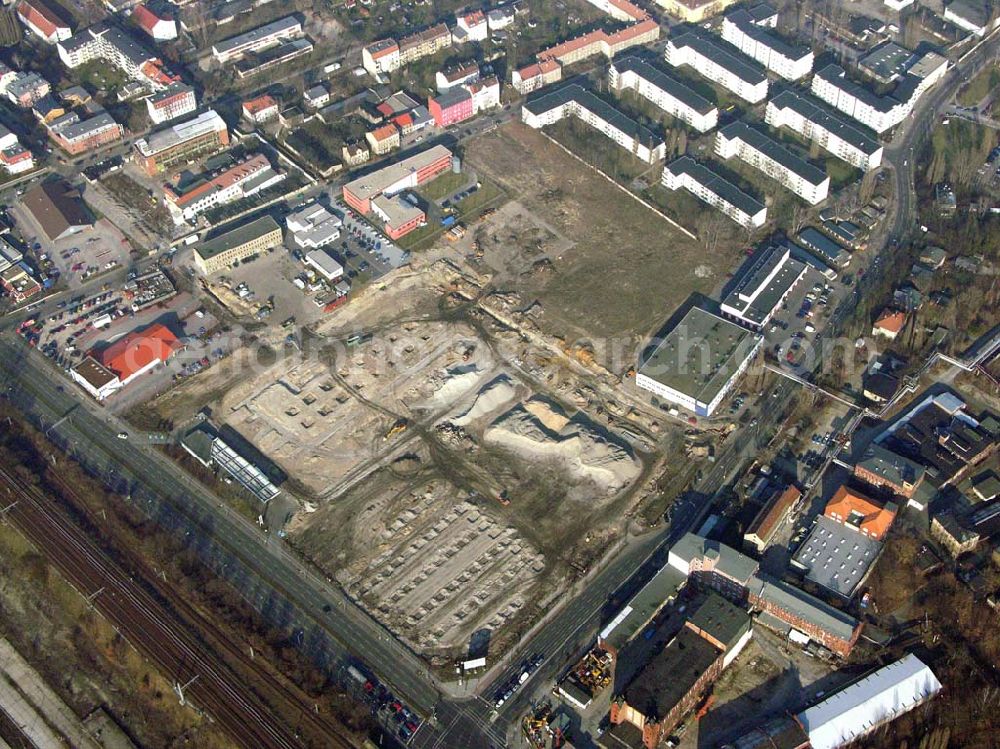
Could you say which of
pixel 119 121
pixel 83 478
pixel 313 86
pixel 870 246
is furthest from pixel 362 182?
pixel 870 246

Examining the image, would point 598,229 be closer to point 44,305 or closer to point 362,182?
point 362,182

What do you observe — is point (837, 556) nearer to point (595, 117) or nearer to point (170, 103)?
point (595, 117)

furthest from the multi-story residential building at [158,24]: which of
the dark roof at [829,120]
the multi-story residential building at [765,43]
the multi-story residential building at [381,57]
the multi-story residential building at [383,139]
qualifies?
the dark roof at [829,120]

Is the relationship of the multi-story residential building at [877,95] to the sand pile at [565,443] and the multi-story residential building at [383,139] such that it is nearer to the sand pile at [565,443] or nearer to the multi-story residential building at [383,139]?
the multi-story residential building at [383,139]

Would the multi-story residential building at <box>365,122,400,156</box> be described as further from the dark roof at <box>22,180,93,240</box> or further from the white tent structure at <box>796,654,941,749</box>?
the white tent structure at <box>796,654,941,749</box>

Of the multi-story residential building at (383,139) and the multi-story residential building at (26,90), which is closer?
the multi-story residential building at (383,139)
